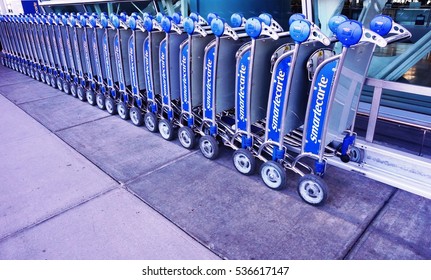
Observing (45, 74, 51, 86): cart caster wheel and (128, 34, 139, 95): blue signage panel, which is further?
(45, 74, 51, 86): cart caster wheel

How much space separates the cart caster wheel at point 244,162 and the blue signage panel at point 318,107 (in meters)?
0.58

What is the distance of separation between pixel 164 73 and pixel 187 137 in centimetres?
82

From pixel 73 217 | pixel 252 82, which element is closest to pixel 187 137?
pixel 252 82

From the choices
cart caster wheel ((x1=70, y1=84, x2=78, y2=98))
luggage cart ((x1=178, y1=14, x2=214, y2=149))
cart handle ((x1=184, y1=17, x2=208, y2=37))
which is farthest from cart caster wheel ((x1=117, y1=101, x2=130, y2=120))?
cart handle ((x1=184, y1=17, x2=208, y2=37))

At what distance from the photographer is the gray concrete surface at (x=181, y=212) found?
7.74 feet

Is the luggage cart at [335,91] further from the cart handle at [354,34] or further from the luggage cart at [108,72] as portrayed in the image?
the luggage cart at [108,72]

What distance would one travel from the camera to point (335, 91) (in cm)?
244

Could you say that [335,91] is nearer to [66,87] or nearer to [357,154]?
[357,154]

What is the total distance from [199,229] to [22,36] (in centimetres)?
682

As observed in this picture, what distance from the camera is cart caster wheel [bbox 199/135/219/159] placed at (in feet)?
11.5

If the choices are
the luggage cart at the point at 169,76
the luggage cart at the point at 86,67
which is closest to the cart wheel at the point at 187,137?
the luggage cart at the point at 169,76

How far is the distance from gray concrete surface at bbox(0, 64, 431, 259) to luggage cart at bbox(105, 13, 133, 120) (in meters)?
1.01

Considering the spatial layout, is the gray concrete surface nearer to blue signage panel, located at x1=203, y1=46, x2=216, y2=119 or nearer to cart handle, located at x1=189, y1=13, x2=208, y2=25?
blue signage panel, located at x1=203, y1=46, x2=216, y2=119
